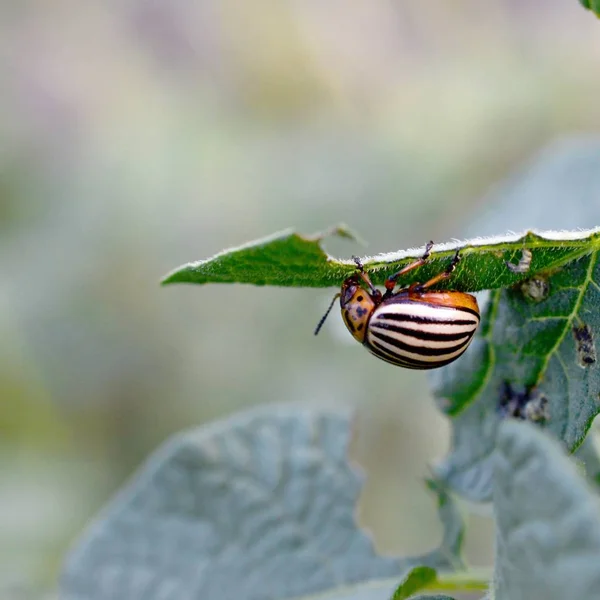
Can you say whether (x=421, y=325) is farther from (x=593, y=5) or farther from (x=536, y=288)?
(x=593, y=5)

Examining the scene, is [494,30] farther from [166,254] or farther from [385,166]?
[166,254]

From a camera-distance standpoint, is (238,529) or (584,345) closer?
(584,345)

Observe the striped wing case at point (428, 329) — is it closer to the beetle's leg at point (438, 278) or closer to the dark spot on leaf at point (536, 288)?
the beetle's leg at point (438, 278)

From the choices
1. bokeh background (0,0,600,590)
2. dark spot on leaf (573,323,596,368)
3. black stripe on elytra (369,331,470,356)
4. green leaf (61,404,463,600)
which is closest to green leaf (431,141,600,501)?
dark spot on leaf (573,323,596,368)

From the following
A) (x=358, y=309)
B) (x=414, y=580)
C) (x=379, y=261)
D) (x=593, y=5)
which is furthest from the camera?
(x=358, y=309)

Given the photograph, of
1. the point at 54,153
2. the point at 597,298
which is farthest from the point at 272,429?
the point at 54,153

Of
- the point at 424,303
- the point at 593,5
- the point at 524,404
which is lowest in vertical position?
the point at 524,404

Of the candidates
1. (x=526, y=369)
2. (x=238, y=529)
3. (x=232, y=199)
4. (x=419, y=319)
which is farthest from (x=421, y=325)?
(x=232, y=199)
